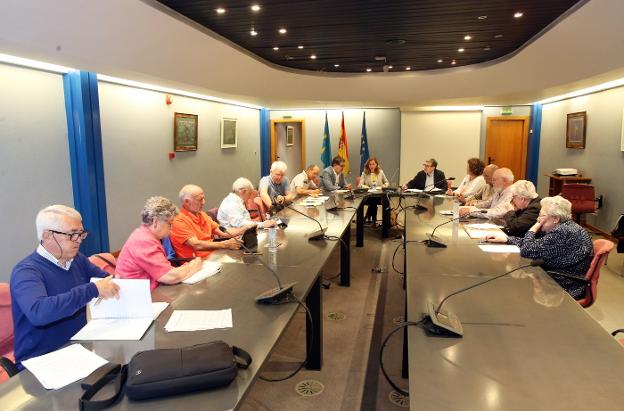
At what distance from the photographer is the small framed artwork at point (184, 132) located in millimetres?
6770

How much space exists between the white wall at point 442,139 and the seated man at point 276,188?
224 inches

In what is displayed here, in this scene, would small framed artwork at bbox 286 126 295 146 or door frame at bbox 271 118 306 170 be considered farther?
small framed artwork at bbox 286 126 295 146

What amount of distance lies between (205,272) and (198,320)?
26.8 inches

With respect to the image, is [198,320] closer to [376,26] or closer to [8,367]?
[8,367]

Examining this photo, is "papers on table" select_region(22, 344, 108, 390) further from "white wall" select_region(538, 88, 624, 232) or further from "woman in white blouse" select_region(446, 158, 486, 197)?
"white wall" select_region(538, 88, 624, 232)

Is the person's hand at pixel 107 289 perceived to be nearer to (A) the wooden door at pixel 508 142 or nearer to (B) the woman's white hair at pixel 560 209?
(B) the woman's white hair at pixel 560 209

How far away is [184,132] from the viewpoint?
276 inches

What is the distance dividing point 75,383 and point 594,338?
6.19 feet

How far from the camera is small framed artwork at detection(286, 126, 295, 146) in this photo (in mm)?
11625

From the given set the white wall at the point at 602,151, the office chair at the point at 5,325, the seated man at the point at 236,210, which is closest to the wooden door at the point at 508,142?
the white wall at the point at 602,151

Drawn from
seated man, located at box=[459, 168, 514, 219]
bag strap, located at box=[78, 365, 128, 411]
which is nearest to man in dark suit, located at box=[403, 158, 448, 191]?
seated man, located at box=[459, 168, 514, 219]

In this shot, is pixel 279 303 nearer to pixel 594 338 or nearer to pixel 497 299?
pixel 497 299

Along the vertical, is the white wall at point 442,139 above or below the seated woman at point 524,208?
above

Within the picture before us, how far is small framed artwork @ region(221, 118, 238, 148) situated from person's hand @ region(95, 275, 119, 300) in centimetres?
697
